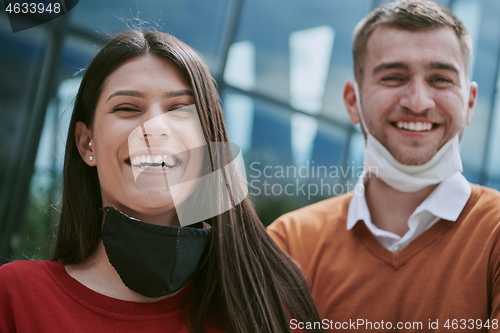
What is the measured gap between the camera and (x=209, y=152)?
1354mm

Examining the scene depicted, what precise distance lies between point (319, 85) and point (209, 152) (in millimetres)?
3318

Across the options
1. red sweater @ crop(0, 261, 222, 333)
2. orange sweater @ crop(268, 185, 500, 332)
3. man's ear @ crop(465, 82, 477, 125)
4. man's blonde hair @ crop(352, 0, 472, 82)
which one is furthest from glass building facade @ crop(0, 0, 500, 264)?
man's ear @ crop(465, 82, 477, 125)

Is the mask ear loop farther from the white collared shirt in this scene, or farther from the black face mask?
the black face mask

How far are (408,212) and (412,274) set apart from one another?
0.30m

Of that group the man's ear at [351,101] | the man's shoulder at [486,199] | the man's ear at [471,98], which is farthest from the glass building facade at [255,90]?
the man's shoulder at [486,199]

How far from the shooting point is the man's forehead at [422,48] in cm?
185

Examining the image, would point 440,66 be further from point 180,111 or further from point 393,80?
point 180,111

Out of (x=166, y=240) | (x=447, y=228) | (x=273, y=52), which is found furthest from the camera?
(x=273, y=52)

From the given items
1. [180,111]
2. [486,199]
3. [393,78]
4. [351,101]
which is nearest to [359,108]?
[351,101]

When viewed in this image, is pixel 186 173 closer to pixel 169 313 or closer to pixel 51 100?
pixel 169 313

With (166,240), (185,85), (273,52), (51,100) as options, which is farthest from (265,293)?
(273,52)

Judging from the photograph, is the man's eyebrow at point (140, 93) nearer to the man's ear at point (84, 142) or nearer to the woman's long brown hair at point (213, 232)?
the woman's long brown hair at point (213, 232)

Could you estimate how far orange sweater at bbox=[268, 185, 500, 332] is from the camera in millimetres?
1550

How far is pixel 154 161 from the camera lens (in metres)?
1.29
